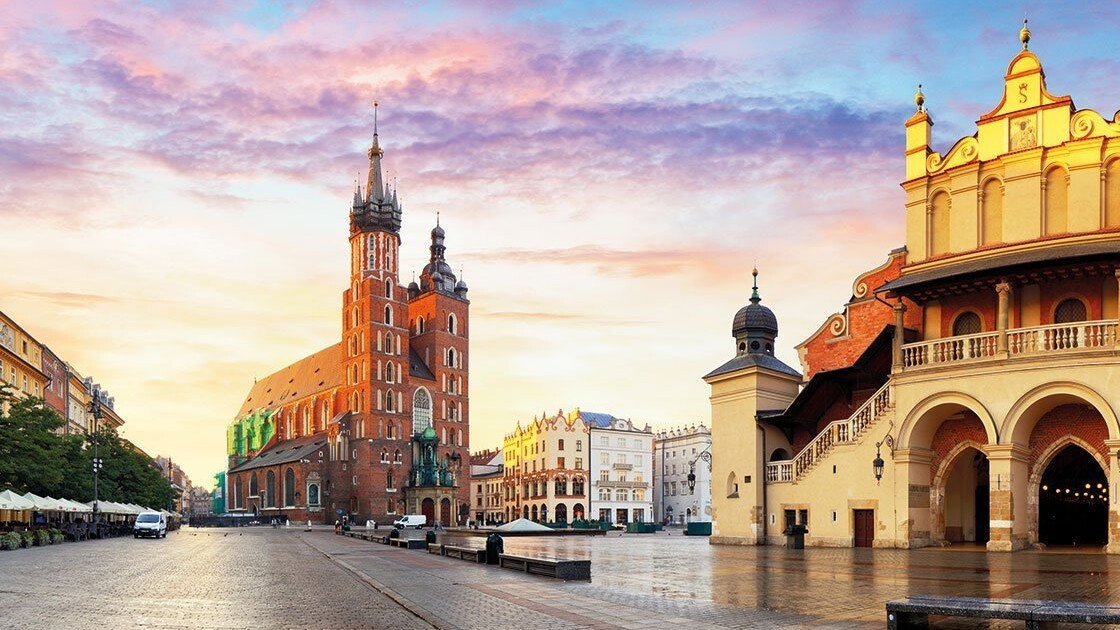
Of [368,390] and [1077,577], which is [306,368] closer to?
[368,390]

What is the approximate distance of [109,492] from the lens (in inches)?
3100

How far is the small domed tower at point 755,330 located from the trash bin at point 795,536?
11.1 meters

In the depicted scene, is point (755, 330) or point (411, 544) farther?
point (755, 330)

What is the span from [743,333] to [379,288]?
8431cm

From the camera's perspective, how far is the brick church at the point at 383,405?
122438mm

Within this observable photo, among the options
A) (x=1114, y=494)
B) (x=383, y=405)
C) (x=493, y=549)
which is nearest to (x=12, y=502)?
(x=493, y=549)

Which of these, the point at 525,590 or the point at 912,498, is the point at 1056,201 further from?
the point at 525,590

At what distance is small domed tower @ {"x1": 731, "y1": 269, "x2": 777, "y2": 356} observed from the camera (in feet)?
160

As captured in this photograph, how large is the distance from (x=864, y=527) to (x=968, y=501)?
15.0 ft

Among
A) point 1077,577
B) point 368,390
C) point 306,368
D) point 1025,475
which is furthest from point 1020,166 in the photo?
point 306,368

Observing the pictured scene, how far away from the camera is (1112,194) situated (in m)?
36.0

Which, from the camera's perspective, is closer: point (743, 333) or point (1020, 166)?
point (1020, 166)

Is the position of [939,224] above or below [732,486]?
above

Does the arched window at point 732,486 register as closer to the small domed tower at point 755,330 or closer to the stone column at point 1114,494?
the small domed tower at point 755,330
